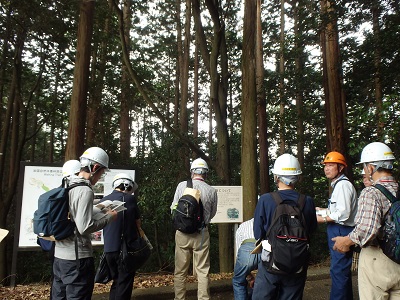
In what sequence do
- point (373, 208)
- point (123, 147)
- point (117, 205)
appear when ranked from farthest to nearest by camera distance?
point (123, 147) → point (117, 205) → point (373, 208)

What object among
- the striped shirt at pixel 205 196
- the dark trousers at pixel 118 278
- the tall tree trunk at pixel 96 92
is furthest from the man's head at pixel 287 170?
the tall tree trunk at pixel 96 92

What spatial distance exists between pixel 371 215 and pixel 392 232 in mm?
195

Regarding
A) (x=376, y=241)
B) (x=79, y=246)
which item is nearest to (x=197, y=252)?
(x=79, y=246)

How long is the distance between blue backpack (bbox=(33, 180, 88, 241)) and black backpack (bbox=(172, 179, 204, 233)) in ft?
5.73

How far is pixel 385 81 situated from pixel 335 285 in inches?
241

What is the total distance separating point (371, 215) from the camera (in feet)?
9.09

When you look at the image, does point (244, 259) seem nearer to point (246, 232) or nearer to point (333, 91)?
point (246, 232)

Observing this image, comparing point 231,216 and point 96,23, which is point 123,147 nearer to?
point 96,23

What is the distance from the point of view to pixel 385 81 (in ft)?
27.0

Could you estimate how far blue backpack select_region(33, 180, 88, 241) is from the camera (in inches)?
113

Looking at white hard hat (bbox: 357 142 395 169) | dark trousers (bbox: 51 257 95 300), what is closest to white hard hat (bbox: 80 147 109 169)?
dark trousers (bbox: 51 257 95 300)

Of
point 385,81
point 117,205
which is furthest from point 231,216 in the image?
point 385,81

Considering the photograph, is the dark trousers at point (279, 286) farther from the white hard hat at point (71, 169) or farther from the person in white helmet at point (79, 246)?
the white hard hat at point (71, 169)

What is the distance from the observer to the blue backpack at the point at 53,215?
2.87 meters
